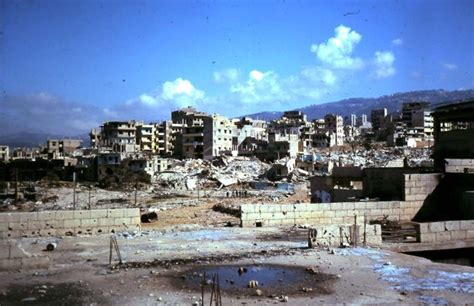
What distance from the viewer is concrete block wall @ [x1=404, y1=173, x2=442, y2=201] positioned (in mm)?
18609

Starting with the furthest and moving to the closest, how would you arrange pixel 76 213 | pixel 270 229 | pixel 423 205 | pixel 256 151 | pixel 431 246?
pixel 256 151, pixel 423 205, pixel 270 229, pixel 76 213, pixel 431 246

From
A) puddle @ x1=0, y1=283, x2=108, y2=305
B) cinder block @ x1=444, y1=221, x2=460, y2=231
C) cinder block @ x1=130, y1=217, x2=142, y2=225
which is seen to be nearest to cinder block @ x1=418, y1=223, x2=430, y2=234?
cinder block @ x1=444, y1=221, x2=460, y2=231

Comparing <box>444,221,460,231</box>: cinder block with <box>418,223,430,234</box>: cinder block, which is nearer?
<box>418,223,430,234</box>: cinder block

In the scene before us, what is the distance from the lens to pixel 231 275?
9812 mm

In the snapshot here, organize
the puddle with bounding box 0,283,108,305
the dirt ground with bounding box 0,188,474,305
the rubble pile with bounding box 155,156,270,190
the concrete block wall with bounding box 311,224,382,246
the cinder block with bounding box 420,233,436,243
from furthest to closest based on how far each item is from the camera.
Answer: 1. the rubble pile with bounding box 155,156,270,190
2. the cinder block with bounding box 420,233,436,243
3. the concrete block wall with bounding box 311,224,382,246
4. the dirt ground with bounding box 0,188,474,305
5. the puddle with bounding box 0,283,108,305

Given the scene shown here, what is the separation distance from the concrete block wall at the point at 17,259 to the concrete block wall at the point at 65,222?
4.03 m

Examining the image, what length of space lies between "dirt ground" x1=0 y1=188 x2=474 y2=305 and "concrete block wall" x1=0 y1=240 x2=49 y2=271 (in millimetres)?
250

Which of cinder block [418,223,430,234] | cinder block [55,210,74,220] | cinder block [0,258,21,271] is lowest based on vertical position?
cinder block [0,258,21,271]

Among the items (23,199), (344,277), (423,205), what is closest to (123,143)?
(23,199)

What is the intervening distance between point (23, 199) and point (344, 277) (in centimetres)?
4063

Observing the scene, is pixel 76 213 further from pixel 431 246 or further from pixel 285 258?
pixel 431 246

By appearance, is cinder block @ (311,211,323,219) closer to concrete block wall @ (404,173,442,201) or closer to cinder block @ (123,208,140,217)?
concrete block wall @ (404,173,442,201)

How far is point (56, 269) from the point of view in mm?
10234

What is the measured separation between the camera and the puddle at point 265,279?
864cm
